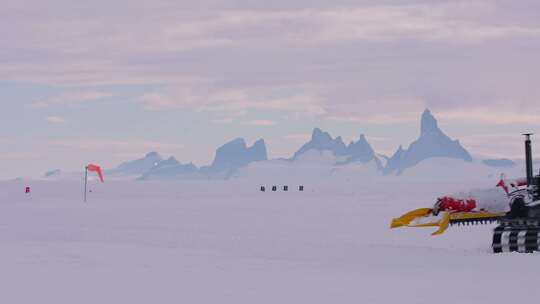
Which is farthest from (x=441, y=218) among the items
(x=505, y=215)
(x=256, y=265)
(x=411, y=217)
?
Answer: (x=256, y=265)

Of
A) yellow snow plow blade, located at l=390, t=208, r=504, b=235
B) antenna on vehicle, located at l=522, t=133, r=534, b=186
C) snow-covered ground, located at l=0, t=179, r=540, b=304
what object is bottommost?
snow-covered ground, located at l=0, t=179, r=540, b=304

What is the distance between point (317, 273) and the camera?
52.2 ft

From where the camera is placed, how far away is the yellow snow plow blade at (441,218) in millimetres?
20703

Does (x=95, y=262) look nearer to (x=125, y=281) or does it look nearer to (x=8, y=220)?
(x=125, y=281)

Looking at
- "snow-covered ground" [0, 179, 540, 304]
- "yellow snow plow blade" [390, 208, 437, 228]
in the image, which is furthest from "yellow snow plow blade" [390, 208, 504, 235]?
"snow-covered ground" [0, 179, 540, 304]

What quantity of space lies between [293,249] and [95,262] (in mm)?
5626

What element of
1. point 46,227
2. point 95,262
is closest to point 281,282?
point 95,262

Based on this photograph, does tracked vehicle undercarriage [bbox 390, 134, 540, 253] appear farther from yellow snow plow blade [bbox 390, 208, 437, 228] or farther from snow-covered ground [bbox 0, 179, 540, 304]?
snow-covered ground [bbox 0, 179, 540, 304]

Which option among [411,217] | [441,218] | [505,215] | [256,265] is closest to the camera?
[256,265]

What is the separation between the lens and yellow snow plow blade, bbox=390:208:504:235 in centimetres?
2070

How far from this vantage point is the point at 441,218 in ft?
68.3

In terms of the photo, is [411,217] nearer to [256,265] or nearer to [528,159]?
[528,159]

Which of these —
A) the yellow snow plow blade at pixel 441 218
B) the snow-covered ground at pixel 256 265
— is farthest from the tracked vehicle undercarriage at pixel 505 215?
the snow-covered ground at pixel 256 265

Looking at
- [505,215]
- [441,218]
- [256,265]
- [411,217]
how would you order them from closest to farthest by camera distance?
[256,265], [505,215], [441,218], [411,217]
